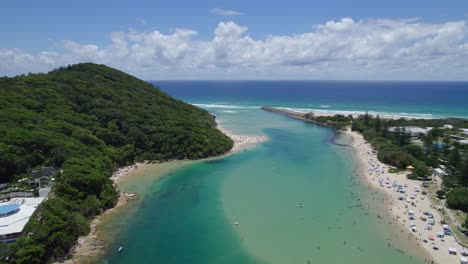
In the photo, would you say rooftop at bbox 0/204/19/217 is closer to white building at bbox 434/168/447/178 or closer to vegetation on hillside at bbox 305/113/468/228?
vegetation on hillside at bbox 305/113/468/228

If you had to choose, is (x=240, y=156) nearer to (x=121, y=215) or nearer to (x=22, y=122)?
(x=121, y=215)

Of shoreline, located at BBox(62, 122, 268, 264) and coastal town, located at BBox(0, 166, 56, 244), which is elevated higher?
coastal town, located at BBox(0, 166, 56, 244)

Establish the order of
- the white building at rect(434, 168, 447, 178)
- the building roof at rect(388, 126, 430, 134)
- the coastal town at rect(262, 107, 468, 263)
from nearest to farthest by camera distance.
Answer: the coastal town at rect(262, 107, 468, 263) < the white building at rect(434, 168, 447, 178) < the building roof at rect(388, 126, 430, 134)

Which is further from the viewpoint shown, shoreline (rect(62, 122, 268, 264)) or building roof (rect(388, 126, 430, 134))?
building roof (rect(388, 126, 430, 134))

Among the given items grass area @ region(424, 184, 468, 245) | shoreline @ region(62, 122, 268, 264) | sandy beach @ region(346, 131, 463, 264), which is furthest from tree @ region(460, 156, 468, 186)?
shoreline @ region(62, 122, 268, 264)

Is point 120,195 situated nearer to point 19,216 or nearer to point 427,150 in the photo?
point 19,216
